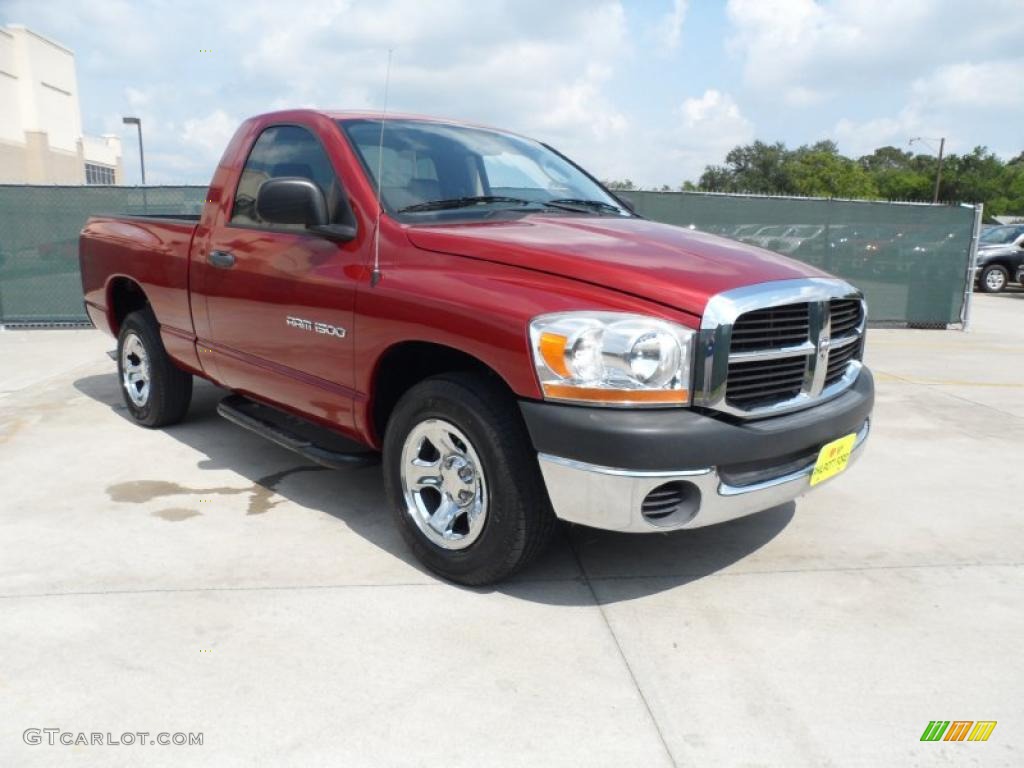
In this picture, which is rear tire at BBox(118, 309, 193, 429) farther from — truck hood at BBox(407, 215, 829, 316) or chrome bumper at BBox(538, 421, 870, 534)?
chrome bumper at BBox(538, 421, 870, 534)

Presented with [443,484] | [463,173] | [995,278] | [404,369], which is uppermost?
[463,173]

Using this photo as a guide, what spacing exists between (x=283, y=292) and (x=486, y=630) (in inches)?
73.3

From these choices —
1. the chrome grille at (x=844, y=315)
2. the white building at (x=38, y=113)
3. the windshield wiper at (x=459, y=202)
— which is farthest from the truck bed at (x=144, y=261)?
the white building at (x=38, y=113)

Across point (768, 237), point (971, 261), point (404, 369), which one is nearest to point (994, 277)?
point (971, 261)

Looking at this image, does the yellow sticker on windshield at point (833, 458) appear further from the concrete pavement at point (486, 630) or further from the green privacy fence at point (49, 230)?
the green privacy fence at point (49, 230)

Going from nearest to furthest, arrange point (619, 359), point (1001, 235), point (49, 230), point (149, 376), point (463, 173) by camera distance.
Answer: point (619, 359), point (463, 173), point (149, 376), point (49, 230), point (1001, 235)

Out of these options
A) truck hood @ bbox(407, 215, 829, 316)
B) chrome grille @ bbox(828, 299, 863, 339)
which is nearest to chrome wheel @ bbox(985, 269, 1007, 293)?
chrome grille @ bbox(828, 299, 863, 339)

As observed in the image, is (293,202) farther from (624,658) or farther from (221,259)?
(624,658)

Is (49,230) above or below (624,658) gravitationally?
above

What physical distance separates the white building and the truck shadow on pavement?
45341mm

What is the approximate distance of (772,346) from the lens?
2992 millimetres

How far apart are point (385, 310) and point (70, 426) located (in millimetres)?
3412

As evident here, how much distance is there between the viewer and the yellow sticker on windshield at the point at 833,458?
3201 mm

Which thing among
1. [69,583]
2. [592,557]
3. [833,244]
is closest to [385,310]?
[592,557]
